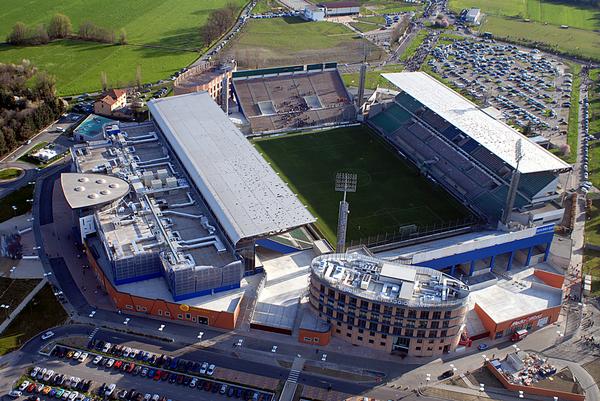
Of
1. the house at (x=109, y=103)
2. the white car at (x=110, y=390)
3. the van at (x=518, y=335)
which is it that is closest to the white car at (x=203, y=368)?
the white car at (x=110, y=390)

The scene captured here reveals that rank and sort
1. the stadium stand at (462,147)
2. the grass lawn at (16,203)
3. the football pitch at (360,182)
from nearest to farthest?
the grass lawn at (16,203) → the stadium stand at (462,147) → the football pitch at (360,182)

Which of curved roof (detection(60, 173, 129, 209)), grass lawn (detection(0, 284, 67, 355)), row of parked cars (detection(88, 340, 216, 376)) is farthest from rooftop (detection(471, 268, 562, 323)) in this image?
grass lawn (detection(0, 284, 67, 355))

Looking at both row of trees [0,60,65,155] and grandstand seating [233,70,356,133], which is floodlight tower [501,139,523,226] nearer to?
grandstand seating [233,70,356,133]

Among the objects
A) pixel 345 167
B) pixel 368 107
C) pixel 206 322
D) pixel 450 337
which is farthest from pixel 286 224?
pixel 368 107

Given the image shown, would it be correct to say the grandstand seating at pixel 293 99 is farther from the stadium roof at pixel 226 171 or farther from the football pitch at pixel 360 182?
the stadium roof at pixel 226 171

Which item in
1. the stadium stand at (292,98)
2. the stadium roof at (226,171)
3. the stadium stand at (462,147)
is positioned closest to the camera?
the stadium roof at (226,171)

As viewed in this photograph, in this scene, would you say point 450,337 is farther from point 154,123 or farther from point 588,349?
point 154,123
